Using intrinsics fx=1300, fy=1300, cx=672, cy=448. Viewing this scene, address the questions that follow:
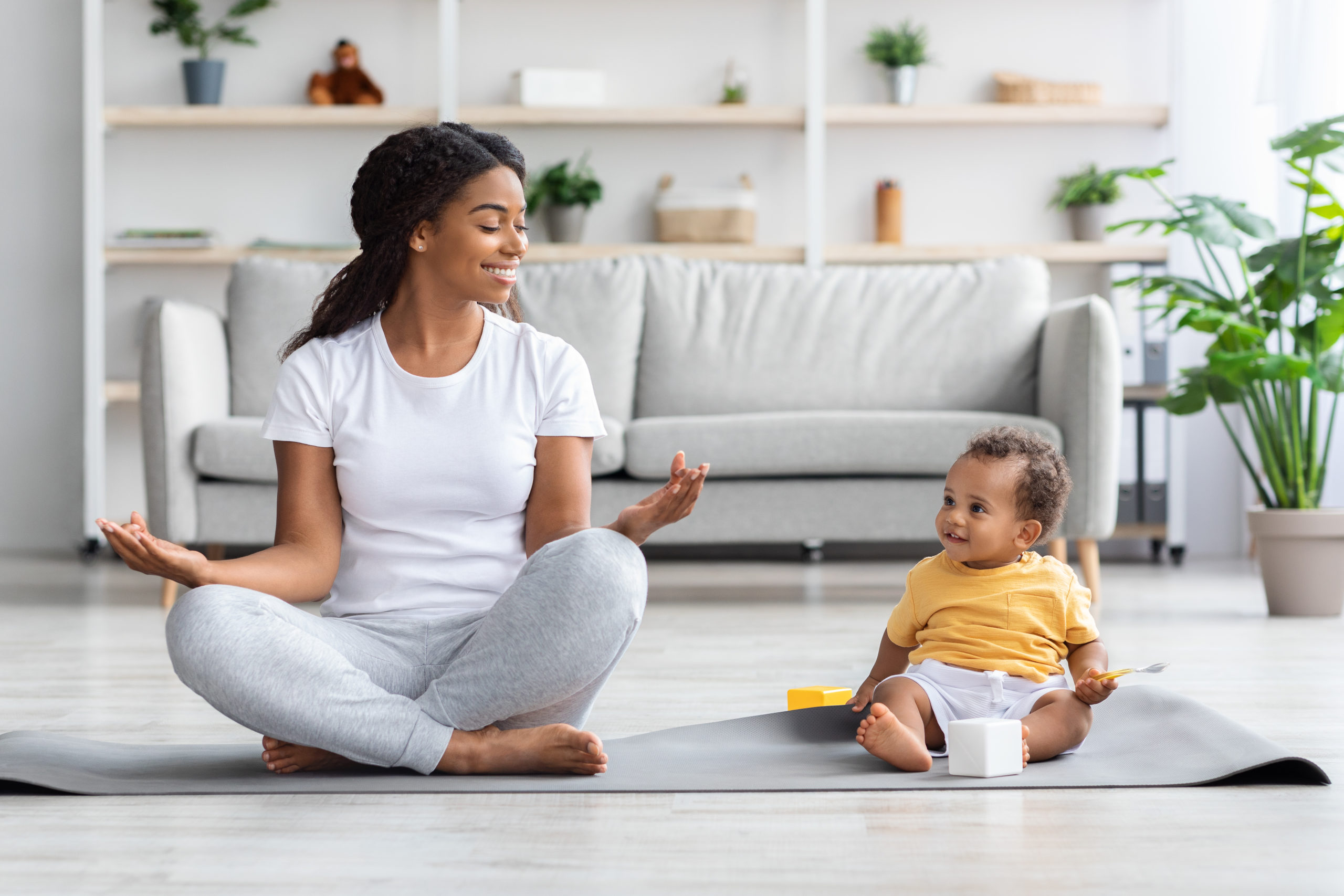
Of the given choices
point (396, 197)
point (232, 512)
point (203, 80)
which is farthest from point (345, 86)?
point (396, 197)

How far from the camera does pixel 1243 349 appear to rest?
277 centimetres

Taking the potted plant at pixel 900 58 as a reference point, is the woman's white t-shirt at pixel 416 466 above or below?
below

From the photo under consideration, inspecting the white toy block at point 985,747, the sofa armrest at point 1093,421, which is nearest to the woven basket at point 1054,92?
the sofa armrest at point 1093,421

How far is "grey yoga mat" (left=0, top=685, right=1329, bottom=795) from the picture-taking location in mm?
1257

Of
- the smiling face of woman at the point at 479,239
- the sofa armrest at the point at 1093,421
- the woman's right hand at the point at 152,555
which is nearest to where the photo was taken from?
the woman's right hand at the point at 152,555

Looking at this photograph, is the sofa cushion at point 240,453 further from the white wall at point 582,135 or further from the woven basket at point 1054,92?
the woven basket at point 1054,92

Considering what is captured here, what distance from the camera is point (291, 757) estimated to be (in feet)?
4.31

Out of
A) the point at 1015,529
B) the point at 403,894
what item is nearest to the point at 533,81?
the point at 1015,529

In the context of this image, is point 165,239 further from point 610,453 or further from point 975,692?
point 975,692

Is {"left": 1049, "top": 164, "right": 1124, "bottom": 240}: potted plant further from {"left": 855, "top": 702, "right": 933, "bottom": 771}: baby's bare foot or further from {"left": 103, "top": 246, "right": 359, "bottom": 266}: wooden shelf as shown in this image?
{"left": 855, "top": 702, "right": 933, "bottom": 771}: baby's bare foot

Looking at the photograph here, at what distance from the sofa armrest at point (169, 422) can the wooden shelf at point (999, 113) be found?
221 cm

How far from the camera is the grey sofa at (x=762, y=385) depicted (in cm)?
285

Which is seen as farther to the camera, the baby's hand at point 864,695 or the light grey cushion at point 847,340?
the light grey cushion at point 847,340

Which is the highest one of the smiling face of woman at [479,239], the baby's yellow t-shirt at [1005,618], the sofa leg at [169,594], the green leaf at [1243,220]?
the green leaf at [1243,220]
